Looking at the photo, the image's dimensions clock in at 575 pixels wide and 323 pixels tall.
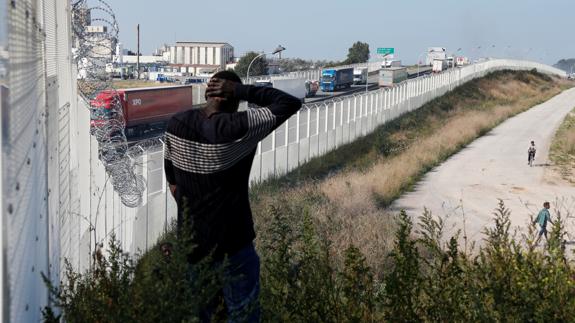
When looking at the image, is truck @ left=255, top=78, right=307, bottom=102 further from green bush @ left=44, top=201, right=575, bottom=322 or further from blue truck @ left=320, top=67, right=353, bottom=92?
green bush @ left=44, top=201, right=575, bottom=322

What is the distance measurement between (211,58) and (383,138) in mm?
46323

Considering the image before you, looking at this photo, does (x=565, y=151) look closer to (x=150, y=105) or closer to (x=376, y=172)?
(x=376, y=172)

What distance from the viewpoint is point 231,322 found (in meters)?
3.90

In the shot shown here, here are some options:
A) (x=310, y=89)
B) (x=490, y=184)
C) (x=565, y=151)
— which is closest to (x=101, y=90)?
(x=490, y=184)

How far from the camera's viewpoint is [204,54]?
79000 millimetres

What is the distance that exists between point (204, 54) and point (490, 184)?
54.8 meters

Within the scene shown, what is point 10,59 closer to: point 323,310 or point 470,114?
point 323,310

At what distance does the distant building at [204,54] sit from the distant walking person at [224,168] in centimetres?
6460

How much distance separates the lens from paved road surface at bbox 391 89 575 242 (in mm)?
20953

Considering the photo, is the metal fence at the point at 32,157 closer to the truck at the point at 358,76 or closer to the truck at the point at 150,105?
the truck at the point at 150,105

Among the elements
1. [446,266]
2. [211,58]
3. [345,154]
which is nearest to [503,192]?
[345,154]

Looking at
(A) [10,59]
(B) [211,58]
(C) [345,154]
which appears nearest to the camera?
(A) [10,59]

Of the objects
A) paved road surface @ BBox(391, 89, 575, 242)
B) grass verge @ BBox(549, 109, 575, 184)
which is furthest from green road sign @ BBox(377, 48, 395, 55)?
paved road surface @ BBox(391, 89, 575, 242)

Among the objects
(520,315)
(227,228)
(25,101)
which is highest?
(25,101)
